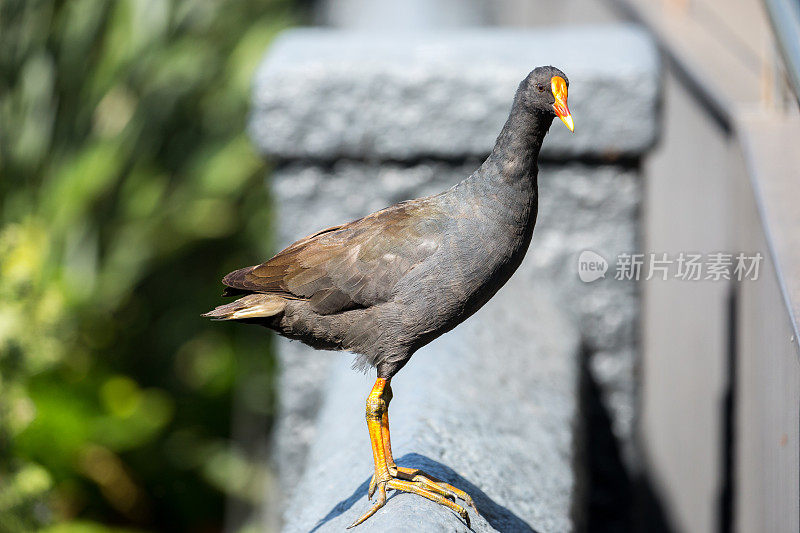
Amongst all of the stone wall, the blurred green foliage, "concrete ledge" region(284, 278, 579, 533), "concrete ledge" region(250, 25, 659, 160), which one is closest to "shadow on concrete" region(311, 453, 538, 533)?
"concrete ledge" region(284, 278, 579, 533)

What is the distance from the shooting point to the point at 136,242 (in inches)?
223

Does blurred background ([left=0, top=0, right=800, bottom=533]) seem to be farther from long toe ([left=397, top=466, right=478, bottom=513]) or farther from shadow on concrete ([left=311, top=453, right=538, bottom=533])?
long toe ([left=397, top=466, right=478, bottom=513])

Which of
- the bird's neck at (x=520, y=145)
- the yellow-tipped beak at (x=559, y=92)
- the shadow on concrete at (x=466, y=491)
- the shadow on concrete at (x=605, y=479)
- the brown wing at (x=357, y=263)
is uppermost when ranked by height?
the yellow-tipped beak at (x=559, y=92)

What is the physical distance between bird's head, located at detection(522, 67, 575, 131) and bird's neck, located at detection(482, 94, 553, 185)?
25 millimetres

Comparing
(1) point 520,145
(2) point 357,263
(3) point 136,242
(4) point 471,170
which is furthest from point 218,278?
(1) point 520,145

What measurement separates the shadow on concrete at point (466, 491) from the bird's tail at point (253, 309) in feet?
1.50

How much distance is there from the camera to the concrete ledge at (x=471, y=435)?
2230 millimetres

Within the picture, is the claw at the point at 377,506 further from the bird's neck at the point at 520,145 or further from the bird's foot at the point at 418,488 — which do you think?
the bird's neck at the point at 520,145

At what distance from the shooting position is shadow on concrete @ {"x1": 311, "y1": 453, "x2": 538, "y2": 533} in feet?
7.24

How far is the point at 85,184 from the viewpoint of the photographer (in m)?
5.28

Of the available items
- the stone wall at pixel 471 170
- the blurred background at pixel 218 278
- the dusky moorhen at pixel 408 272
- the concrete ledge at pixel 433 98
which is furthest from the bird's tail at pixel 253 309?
the concrete ledge at pixel 433 98

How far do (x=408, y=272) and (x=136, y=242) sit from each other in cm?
385

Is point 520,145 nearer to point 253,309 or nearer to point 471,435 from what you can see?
point 253,309

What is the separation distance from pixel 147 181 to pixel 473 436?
3.88 metres
